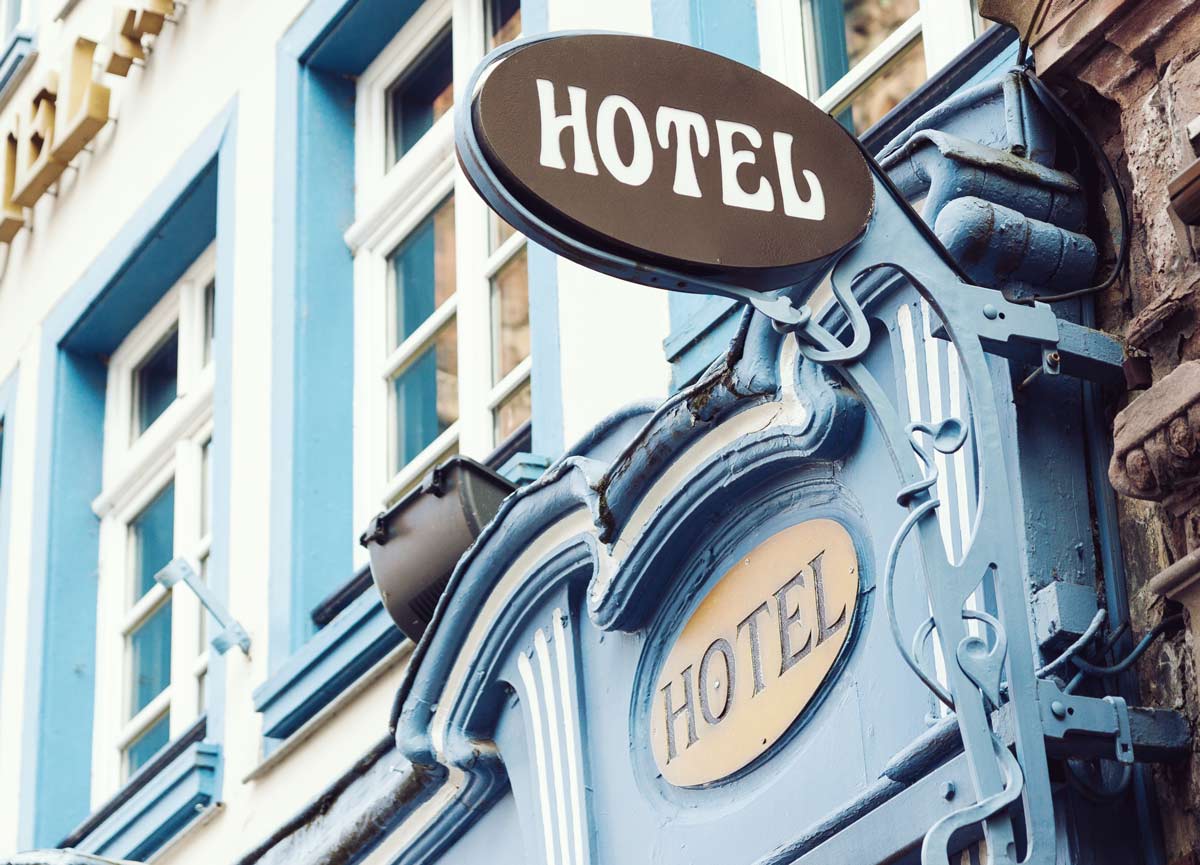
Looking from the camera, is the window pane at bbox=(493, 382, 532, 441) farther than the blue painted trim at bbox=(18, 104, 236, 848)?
No

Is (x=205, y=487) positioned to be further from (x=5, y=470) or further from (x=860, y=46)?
(x=860, y=46)

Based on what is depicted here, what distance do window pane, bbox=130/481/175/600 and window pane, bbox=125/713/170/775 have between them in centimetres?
67

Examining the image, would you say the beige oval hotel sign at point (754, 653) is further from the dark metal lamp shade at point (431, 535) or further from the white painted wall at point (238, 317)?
the dark metal lamp shade at point (431, 535)

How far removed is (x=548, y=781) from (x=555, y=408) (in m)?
1.27

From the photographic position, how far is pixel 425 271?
26.4 ft

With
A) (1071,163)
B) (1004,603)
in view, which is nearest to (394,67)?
(1071,163)

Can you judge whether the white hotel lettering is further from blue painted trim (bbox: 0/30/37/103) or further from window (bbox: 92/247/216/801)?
blue painted trim (bbox: 0/30/37/103)

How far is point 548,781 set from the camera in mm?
5566

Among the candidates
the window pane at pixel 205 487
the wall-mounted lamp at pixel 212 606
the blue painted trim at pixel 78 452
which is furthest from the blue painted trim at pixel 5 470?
the wall-mounted lamp at pixel 212 606

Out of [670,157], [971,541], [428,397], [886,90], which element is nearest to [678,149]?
[670,157]

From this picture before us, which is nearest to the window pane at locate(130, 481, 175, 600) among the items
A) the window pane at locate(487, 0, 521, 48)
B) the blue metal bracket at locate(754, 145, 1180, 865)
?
the window pane at locate(487, 0, 521, 48)

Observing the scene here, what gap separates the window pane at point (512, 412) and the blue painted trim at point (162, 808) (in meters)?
1.43

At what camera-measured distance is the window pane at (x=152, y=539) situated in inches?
368

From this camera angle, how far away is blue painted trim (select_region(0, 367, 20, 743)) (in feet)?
32.2
